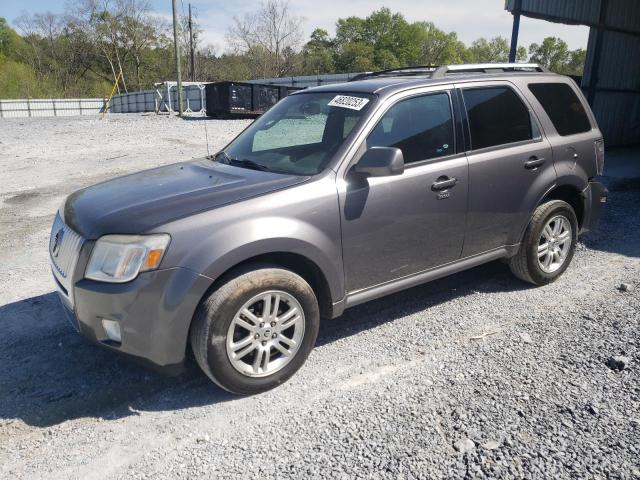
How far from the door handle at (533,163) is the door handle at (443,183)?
86 cm

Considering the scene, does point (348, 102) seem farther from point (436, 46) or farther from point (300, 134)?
point (436, 46)

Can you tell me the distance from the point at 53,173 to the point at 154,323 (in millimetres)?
10223

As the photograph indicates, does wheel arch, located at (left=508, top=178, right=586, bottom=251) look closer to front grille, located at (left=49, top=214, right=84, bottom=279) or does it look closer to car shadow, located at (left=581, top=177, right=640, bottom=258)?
car shadow, located at (left=581, top=177, right=640, bottom=258)

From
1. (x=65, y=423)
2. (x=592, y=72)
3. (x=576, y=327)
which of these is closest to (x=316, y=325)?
(x=65, y=423)

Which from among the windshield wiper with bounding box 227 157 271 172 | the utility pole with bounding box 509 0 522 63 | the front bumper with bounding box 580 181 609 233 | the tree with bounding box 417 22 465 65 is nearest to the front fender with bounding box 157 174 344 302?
the windshield wiper with bounding box 227 157 271 172

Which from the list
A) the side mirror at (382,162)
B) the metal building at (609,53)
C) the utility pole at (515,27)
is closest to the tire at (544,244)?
the side mirror at (382,162)

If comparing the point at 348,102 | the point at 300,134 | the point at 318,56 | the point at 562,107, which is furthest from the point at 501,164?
the point at 318,56

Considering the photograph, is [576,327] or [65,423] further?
[576,327]

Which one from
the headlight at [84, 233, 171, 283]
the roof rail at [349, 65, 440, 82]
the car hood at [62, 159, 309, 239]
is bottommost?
the headlight at [84, 233, 171, 283]

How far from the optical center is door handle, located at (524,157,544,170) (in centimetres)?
438

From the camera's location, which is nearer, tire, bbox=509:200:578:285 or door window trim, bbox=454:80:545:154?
door window trim, bbox=454:80:545:154

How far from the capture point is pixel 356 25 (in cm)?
9231

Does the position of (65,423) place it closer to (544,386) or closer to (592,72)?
(544,386)

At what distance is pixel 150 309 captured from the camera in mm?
2883
